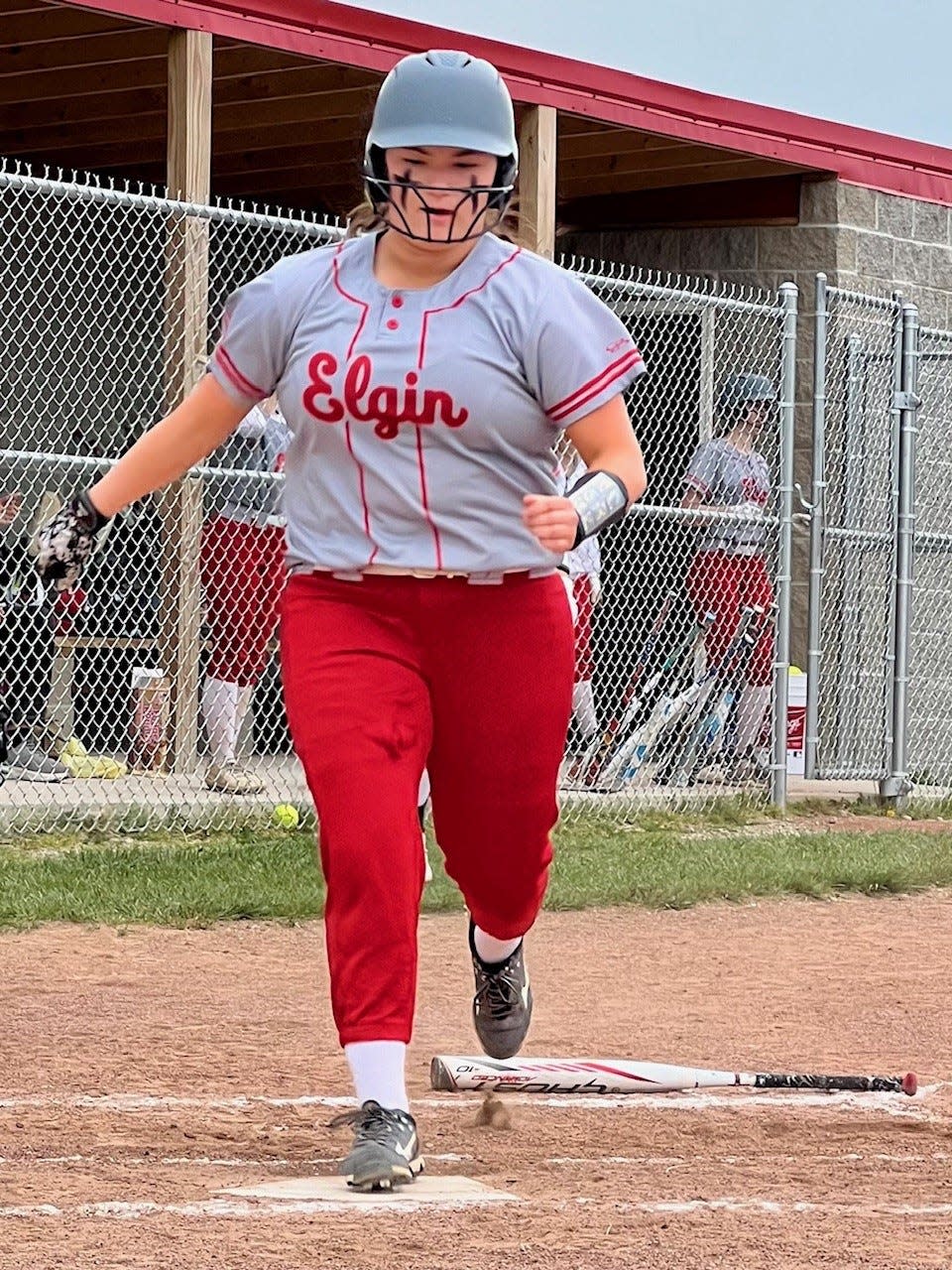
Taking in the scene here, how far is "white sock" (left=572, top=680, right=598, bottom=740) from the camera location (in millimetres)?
10797

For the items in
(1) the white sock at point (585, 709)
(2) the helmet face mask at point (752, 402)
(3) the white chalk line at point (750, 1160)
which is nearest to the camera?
(3) the white chalk line at point (750, 1160)

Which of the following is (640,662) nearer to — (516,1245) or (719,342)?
(719,342)

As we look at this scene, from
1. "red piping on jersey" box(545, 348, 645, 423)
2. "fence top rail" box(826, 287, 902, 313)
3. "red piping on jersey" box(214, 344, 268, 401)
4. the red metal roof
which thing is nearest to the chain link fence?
"fence top rail" box(826, 287, 902, 313)

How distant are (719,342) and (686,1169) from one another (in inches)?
419

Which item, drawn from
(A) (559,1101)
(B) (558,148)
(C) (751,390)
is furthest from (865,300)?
(A) (559,1101)

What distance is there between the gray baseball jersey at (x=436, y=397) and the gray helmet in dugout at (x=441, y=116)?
0.17m

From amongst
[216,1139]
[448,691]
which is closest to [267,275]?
[448,691]

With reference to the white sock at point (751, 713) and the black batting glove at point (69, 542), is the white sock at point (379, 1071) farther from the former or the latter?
the white sock at point (751, 713)

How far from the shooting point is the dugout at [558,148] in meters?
11.6

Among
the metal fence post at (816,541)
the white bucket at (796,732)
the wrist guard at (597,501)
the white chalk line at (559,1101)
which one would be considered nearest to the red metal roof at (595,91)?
the metal fence post at (816,541)

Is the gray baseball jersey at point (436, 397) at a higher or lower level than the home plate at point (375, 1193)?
higher

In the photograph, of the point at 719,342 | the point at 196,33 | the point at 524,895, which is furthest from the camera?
the point at 719,342

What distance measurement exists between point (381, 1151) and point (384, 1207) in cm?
17

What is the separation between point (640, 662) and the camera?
1184cm
